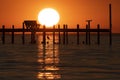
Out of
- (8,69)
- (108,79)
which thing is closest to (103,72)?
(108,79)

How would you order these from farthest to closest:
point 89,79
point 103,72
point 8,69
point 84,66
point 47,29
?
point 47,29 < point 84,66 < point 8,69 < point 103,72 < point 89,79

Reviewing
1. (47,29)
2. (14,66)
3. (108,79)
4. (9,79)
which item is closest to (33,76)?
(9,79)

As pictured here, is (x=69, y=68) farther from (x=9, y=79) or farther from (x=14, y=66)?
(x=9, y=79)

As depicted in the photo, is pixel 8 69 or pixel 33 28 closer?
pixel 8 69

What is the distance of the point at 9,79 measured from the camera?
17375mm

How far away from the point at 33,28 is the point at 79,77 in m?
39.0

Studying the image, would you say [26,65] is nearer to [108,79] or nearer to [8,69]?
[8,69]

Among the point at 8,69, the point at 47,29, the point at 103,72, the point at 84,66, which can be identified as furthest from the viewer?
the point at 47,29

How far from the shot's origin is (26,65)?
23031mm

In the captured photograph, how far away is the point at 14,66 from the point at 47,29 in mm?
32135

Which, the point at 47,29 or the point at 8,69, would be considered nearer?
the point at 8,69

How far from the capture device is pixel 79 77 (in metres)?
18.0

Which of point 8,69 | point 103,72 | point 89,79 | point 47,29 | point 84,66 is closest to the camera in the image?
point 89,79

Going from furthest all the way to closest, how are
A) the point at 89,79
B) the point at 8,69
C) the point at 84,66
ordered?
the point at 84,66
the point at 8,69
the point at 89,79
